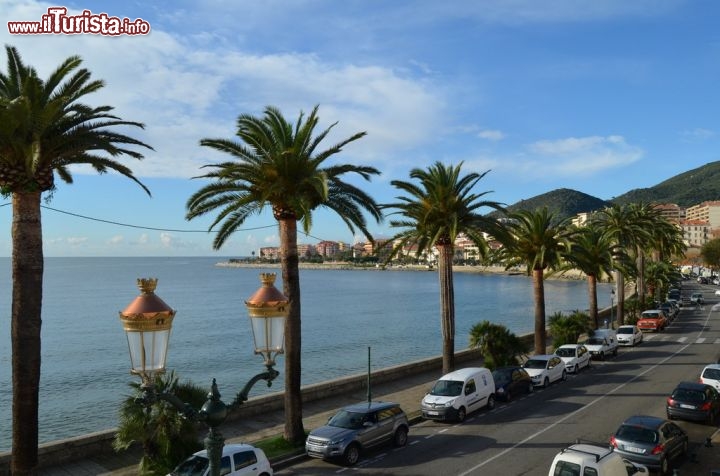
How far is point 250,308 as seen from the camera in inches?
294

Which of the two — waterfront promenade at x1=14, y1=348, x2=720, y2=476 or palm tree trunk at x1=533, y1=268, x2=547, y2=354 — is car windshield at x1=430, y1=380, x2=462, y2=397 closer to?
waterfront promenade at x1=14, y1=348, x2=720, y2=476

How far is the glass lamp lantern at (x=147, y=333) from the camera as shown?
6.09 m

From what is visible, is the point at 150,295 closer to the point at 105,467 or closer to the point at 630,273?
the point at 105,467

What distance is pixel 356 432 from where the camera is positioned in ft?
56.1

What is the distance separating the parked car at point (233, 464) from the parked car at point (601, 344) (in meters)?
27.0

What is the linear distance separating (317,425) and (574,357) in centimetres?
1689

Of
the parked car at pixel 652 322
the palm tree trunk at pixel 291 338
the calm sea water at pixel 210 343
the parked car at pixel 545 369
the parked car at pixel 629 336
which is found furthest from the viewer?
the parked car at pixel 652 322

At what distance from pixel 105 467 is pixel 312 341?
4728 centimetres

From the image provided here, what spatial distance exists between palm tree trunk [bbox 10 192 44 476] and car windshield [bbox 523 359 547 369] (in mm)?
21945

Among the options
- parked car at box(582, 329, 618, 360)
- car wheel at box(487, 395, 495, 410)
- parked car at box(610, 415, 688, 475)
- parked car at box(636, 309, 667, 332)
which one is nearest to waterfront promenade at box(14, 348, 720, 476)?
parked car at box(610, 415, 688, 475)

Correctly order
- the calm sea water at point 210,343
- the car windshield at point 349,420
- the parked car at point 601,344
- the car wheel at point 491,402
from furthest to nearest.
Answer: the calm sea water at point 210,343
the parked car at point 601,344
the car wheel at point 491,402
the car windshield at point 349,420

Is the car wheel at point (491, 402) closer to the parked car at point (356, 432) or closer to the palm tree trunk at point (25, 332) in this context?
the parked car at point (356, 432)

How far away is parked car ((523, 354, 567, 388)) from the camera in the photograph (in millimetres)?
27375

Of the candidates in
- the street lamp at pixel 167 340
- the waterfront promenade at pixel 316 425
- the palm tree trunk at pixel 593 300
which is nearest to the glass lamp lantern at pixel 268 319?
the street lamp at pixel 167 340
